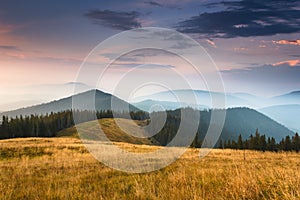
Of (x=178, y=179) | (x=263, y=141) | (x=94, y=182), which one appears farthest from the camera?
(x=263, y=141)

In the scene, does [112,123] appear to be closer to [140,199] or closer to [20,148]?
[20,148]

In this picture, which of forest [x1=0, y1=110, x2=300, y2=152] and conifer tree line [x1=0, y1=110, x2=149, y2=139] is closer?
forest [x1=0, y1=110, x2=300, y2=152]

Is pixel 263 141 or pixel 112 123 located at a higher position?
pixel 112 123

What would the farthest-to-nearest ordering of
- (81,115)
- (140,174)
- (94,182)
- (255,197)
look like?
(81,115) → (140,174) → (94,182) → (255,197)

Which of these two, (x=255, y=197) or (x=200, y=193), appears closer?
(x=255, y=197)

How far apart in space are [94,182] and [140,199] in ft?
11.0

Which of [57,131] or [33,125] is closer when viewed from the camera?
[33,125]

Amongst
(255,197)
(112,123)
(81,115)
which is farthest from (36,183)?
(81,115)

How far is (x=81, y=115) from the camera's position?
159m

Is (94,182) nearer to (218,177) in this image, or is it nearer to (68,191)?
(68,191)

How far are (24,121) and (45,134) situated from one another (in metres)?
9.72

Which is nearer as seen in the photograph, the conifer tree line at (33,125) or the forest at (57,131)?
the forest at (57,131)

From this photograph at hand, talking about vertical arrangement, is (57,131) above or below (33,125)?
below

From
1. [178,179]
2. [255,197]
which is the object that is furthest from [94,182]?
[255,197]
